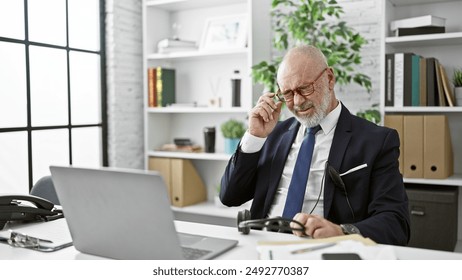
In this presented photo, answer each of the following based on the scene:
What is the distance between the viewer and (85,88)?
3.58 m

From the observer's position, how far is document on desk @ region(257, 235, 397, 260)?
1.06 m

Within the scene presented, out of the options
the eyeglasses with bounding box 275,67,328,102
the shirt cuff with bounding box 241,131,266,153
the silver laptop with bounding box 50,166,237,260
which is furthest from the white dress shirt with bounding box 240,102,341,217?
the silver laptop with bounding box 50,166,237,260

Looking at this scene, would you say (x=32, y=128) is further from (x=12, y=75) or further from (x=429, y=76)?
(x=429, y=76)

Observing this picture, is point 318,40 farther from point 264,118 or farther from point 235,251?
point 235,251

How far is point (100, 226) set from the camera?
120 cm

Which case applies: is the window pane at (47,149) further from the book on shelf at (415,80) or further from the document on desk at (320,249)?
the document on desk at (320,249)

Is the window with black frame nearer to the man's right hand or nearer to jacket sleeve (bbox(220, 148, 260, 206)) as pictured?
jacket sleeve (bbox(220, 148, 260, 206))

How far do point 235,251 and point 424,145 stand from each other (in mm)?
1832

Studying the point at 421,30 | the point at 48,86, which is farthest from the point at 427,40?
the point at 48,86

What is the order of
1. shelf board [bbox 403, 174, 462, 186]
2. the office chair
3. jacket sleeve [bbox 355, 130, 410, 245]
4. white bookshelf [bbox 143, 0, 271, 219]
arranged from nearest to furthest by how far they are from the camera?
jacket sleeve [bbox 355, 130, 410, 245]
the office chair
shelf board [bbox 403, 174, 462, 186]
white bookshelf [bbox 143, 0, 271, 219]

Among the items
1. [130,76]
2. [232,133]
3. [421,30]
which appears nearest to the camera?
[421,30]

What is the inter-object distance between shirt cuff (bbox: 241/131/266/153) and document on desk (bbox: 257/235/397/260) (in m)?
0.83

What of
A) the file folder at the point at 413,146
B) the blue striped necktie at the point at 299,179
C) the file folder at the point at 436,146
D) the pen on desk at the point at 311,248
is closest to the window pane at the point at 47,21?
Result: the blue striped necktie at the point at 299,179
